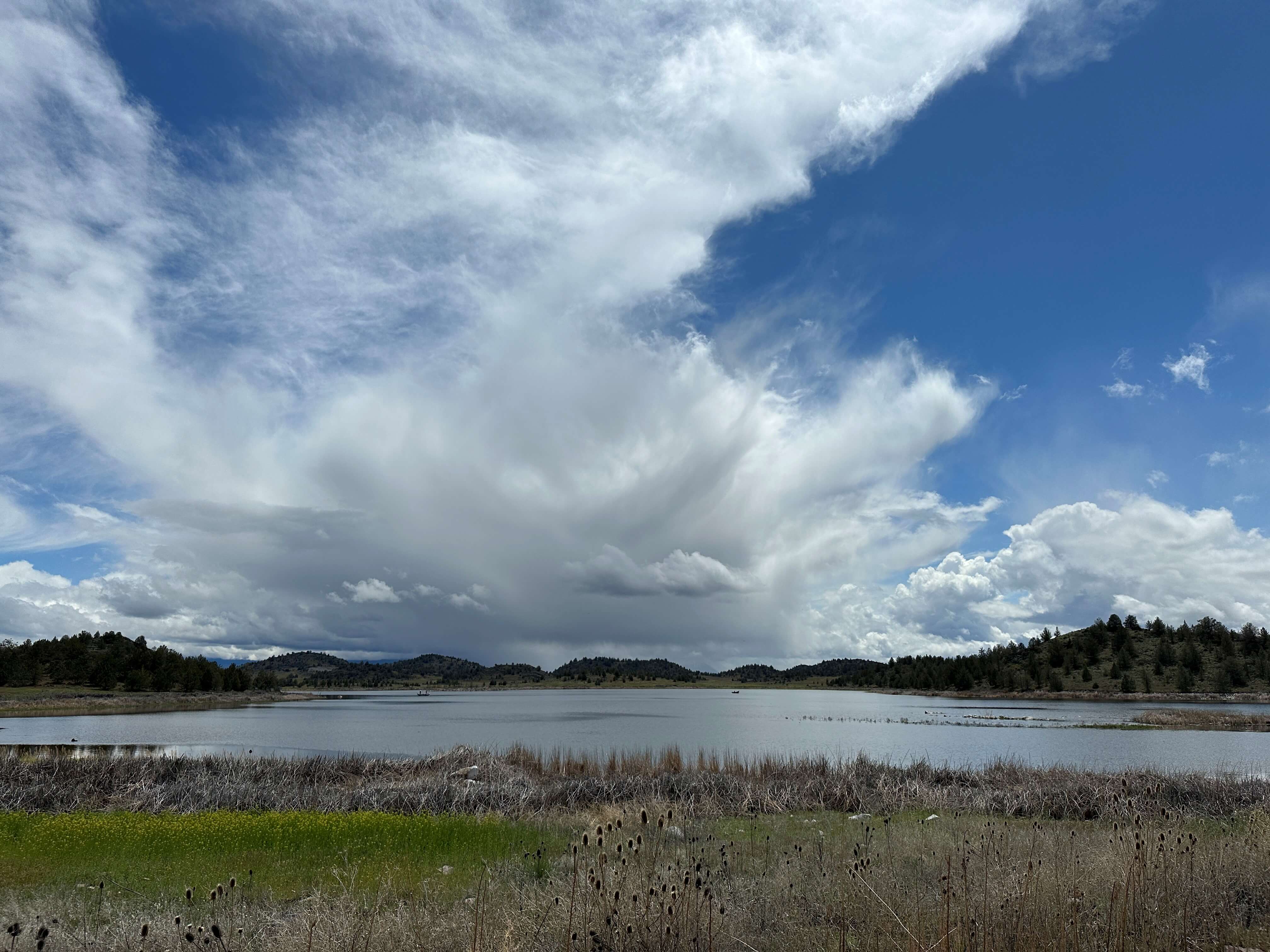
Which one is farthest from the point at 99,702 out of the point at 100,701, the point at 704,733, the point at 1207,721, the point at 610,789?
Result: the point at 1207,721

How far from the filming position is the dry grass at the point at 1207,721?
6806 centimetres

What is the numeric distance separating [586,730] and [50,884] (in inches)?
2238

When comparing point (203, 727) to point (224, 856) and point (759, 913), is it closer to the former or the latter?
point (224, 856)

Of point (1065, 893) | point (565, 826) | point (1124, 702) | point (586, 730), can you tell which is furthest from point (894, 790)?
point (1124, 702)

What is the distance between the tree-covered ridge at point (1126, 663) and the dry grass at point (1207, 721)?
5967 cm

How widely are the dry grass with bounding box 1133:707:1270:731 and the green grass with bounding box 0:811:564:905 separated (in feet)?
243

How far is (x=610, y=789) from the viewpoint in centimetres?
2578

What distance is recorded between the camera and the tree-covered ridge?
13775 cm

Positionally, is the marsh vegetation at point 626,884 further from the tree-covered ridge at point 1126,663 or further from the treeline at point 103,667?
the tree-covered ridge at point 1126,663

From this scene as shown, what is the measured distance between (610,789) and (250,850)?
1283 centimetres

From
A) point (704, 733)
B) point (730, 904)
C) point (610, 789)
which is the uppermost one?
point (730, 904)

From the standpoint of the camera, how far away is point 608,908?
25.2 ft

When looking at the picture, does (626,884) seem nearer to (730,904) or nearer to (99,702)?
(730,904)

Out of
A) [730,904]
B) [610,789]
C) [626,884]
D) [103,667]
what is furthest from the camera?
[103,667]
